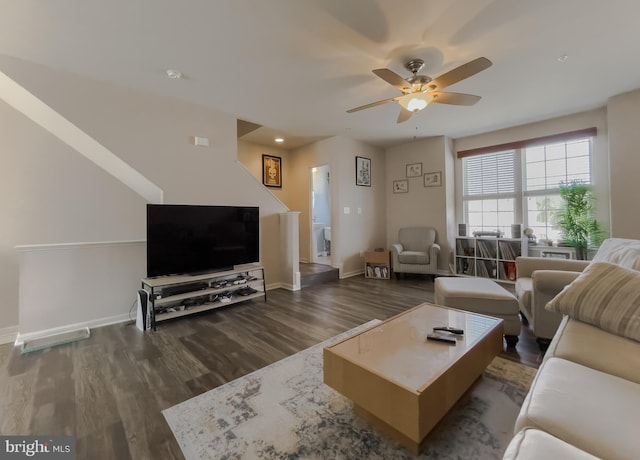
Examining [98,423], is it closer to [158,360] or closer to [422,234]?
[158,360]

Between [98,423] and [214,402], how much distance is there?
24.0 inches

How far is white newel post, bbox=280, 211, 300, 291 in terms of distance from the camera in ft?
13.9

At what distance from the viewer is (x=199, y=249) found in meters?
3.19

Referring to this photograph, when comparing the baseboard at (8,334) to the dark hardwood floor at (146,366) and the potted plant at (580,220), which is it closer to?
the dark hardwood floor at (146,366)

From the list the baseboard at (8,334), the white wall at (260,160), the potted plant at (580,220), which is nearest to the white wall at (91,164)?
the baseboard at (8,334)

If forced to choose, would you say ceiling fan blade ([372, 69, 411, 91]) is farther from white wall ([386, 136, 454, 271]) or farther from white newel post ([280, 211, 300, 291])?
white wall ([386, 136, 454, 271])

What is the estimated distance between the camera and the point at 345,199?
201 inches

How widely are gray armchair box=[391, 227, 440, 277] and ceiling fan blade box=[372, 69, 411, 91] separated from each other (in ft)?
9.99

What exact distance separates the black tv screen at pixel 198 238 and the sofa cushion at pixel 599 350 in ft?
10.3

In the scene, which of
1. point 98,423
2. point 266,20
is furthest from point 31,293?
point 266,20

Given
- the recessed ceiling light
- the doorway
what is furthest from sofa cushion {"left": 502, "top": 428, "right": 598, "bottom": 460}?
the doorway

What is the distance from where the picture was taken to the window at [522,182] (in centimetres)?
408

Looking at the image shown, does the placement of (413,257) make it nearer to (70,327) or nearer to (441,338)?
(441,338)

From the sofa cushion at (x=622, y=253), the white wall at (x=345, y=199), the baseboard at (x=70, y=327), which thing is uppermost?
the white wall at (x=345, y=199)
